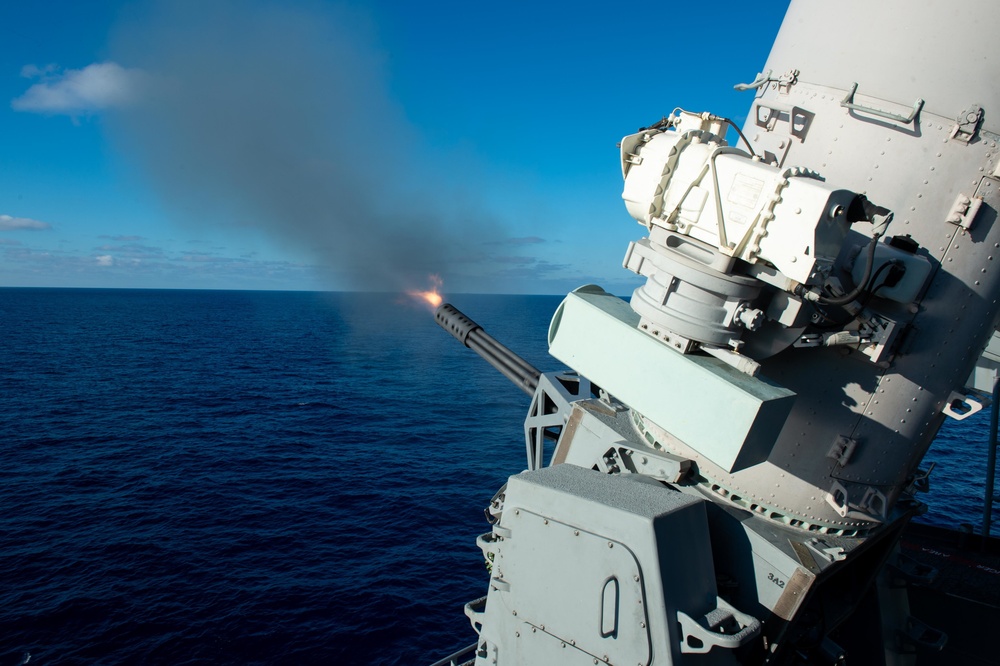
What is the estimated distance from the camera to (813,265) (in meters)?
5.03

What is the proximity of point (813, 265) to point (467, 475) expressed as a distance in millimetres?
30545

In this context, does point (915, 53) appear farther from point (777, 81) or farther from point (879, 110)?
point (777, 81)

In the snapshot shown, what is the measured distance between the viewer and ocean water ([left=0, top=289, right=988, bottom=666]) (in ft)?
66.4

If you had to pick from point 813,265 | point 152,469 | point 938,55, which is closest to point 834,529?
point 813,265

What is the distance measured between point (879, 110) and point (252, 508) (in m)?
29.5

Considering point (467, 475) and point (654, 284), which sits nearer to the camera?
point (654, 284)

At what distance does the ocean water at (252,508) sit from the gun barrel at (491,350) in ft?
35.0

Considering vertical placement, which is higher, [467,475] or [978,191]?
[978,191]

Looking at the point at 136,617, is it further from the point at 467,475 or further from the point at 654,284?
the point at 654,284

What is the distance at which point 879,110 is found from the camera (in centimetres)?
583

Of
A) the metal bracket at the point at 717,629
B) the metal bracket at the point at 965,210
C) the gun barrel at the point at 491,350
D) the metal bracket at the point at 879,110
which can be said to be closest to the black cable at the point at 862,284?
the metal bracket at the point at 965,210

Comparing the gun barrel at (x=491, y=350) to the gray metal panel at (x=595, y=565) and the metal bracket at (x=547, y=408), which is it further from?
the gray metal panel at (x=595, y=565)

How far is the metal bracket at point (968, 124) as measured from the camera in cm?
562

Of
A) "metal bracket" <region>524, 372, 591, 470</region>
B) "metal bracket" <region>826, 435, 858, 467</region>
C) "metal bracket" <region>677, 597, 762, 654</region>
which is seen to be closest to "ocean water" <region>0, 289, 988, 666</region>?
"metal bracket" <region>524, 372, 591, 470</region>
